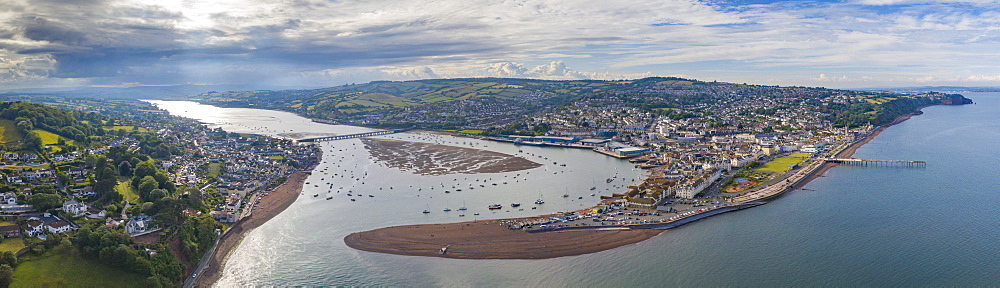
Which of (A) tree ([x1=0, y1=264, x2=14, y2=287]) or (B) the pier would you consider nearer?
(A) tree ([x1=0, y1=264, x2=14, y2=287])

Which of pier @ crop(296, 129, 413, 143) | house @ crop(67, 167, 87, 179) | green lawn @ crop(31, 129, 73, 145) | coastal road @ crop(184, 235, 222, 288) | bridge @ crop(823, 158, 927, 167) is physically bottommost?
coastal road @ crop(184, 235, 222, 288)

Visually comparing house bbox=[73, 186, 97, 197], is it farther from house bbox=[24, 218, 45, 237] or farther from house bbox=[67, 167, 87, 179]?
house bbox=[24, 218, 45, 237]

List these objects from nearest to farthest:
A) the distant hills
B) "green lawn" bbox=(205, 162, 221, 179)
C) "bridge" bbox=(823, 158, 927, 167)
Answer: "green lawn" bbox=(205, 162, 221, 179) → "bridge" bbox=(823, 158, 927, 167) → the distant hills

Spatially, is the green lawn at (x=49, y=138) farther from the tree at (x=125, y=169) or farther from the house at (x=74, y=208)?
the house at (x=74, y=208)

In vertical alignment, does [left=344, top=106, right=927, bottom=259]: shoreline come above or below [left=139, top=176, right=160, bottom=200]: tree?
below

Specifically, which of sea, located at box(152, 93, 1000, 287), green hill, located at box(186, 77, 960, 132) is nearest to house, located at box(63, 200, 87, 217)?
sea, located at box(152, 93, 1000, 287)

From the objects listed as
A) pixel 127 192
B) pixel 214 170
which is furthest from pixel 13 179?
pixel 214 170
